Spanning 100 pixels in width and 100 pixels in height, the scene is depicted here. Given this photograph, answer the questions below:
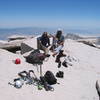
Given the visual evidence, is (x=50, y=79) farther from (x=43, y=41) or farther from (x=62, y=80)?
(x=43, y=41)

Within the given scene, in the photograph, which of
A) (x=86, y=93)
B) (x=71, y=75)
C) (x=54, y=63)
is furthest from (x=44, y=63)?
(x=86, y=93)

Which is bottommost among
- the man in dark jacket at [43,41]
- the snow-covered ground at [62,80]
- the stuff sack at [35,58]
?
the snow-covered ground at [62,80]

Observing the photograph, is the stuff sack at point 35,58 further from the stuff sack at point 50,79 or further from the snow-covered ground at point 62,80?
the stuff sack at point 50,79

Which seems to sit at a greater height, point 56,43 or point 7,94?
point 56,43

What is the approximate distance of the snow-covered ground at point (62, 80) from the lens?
8391mm

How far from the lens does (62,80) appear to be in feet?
→ 33.0

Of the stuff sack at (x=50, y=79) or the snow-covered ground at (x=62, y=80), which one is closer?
the snow-covered ground at (x=62, y=80)

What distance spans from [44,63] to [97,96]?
3.67 meters

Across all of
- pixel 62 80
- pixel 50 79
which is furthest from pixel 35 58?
pixel 50 79

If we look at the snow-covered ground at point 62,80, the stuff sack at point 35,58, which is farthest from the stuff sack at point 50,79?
the stuff sack at point 35,58

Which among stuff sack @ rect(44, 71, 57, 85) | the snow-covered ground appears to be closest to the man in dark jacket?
the snow-covered ground

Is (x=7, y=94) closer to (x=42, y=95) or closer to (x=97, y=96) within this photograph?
(x=42, y=95)

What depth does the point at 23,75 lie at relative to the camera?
9727 mm

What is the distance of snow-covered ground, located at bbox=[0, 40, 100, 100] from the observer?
8391 mm
